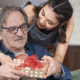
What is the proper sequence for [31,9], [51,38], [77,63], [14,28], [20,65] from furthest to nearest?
[77,63] < [51,38] < [31,9] < [14,28] < [20,65]

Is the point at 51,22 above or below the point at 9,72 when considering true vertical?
above

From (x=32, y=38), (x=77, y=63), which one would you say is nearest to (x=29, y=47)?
(x=32, y=38)

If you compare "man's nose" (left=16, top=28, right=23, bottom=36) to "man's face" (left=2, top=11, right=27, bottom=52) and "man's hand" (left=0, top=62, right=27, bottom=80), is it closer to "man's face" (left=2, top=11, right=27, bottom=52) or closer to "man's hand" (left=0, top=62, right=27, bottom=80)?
"man's face" (left=2, top=11, right=27, bottom=52)

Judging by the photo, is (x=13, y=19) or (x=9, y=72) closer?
(x=9, y=72)

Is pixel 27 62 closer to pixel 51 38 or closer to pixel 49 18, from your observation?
pixel 49 18

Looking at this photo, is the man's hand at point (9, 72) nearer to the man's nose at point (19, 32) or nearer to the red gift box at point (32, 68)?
the red gift box at point (32, 68)

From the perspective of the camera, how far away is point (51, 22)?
0.88m

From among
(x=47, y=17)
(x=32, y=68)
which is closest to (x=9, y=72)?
(x=32, y=68)

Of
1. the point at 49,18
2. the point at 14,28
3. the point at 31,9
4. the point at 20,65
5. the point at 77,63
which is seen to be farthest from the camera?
the point at 77,63

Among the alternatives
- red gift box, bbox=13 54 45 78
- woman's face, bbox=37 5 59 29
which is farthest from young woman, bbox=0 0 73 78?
red gift box, bbox=13 54 45 78

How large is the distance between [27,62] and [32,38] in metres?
0.51

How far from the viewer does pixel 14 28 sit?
0.75 metres

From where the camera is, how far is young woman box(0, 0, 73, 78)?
848 mm

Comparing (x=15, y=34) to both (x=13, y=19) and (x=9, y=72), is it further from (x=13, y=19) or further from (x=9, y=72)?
(x=9, y=72)
